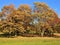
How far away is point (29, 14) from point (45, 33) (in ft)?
39.6

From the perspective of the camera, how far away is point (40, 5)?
6838 centimetres

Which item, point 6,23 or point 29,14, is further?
point 29,14

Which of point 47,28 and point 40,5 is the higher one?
point 40,5

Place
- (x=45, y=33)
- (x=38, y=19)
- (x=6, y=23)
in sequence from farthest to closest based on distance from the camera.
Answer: (x=45, y=33) → (x=38, y=19) → (x=6, y=23)

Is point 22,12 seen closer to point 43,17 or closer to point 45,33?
point 43,17

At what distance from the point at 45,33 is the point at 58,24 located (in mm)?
6526

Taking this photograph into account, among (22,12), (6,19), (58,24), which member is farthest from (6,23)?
(58,24)

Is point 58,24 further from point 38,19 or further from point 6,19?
point 6,19

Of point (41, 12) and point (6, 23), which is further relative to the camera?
point (41, 12)

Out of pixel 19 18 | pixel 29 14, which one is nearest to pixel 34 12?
pixel 29 14

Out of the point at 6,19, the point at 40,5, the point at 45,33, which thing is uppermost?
the point at 40,5

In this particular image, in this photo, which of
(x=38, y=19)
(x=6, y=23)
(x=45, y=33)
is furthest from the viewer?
(x=45, y=33)

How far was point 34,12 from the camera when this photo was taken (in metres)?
68.9

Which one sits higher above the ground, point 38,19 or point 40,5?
point 40,5
